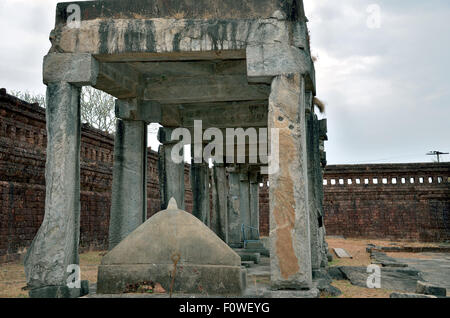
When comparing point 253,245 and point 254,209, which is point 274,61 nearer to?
point 253,245

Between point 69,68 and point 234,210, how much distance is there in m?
10.1

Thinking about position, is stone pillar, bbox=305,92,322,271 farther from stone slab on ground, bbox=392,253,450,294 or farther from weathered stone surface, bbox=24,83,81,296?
weathered stone surface, bbox=24,83,81,296

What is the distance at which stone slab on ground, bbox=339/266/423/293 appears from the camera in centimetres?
652

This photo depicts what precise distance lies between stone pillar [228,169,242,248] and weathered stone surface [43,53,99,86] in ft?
30.8

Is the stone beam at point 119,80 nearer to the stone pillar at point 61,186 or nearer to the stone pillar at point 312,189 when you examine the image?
the stone pillar at point 61,186

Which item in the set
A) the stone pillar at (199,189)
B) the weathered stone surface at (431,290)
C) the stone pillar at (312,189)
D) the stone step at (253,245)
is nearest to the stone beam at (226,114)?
the stone pillar at (199,189)

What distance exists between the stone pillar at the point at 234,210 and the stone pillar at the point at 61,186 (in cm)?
894

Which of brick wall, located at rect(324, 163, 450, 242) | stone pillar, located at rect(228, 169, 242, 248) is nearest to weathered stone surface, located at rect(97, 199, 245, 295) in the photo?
stone pillar, located at rect(228, 169, 242, 248)

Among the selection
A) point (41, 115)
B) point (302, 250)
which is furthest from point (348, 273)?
point (41, 115)

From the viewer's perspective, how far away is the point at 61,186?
517 centimetres

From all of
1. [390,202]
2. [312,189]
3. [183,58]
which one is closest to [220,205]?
[312,189]

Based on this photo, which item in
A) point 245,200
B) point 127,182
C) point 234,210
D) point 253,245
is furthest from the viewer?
point 245,200

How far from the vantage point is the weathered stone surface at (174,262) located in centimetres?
493

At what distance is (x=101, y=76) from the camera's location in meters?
6.06
